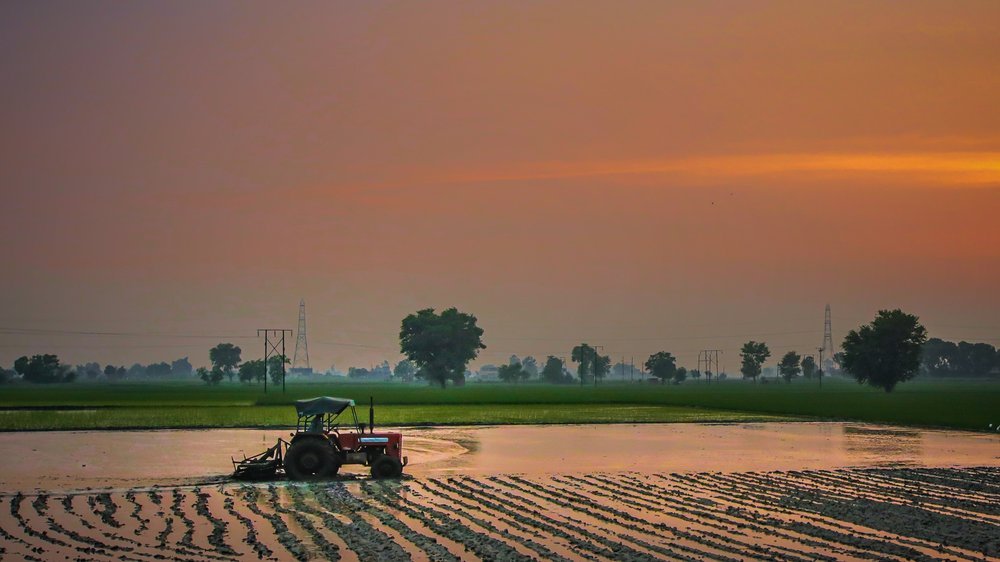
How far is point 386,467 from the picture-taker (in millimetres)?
34625

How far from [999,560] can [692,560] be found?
18.5ft

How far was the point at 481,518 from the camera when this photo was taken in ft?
83.9

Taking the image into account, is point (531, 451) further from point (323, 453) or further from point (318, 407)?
point (318, 407)

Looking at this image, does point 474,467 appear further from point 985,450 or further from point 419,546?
point 985,450

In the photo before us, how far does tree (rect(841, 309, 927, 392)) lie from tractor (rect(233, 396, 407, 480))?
14487 cm

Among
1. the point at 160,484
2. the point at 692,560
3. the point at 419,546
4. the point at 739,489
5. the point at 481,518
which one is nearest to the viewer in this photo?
the point at 692,560

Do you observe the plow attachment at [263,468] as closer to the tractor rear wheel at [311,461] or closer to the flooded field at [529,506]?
the tractor rear wheel at [311,461]

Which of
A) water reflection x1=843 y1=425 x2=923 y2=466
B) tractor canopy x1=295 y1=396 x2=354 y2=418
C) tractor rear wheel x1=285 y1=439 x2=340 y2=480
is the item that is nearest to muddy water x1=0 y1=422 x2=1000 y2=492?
water reflection x1=843 y1=425 x2=923 y2=466

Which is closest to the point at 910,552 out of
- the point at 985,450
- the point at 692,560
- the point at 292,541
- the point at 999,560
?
the point at 999,560

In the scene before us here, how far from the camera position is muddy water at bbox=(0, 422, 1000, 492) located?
37500 millimetres

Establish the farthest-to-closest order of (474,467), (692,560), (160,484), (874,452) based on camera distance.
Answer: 1. (874,452)
2. (474,467)
3. (160,484)
4. (692,560)

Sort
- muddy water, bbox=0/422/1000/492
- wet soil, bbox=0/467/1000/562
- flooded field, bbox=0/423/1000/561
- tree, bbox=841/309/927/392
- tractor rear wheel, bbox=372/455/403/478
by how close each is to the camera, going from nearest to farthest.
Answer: wet soil, bbox=0/467/1000/562
flooded field, bbox=0/423/1000/561
tractor rear wheel, bbox=372/455/403/478
muddy water, bbox=0/422/1000/492
tree, bbox=841/309/927/392

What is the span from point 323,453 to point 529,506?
28.1 feet

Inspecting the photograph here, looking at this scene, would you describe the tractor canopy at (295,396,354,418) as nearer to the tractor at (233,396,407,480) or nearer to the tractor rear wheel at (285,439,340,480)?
the tractor at (233,396,407,480)
